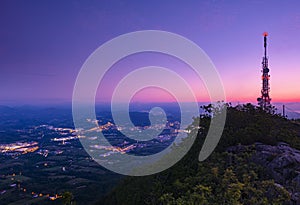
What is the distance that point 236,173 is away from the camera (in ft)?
23.2

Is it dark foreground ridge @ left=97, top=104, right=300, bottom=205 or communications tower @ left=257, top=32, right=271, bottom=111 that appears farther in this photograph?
communications tower @ left=257, top=32, right=271, bottom=111

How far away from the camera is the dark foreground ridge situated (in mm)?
5531

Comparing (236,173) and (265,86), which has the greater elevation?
(265,86)

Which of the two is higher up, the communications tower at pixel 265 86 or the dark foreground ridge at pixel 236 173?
the communications tower at pixel 265 86

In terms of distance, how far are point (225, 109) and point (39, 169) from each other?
45.3 metres

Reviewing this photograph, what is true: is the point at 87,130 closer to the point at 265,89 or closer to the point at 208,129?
the point at 265,89

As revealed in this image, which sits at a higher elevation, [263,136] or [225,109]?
[225,109]

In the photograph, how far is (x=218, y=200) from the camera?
545 centimetres

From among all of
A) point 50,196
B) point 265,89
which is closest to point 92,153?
point 50,196

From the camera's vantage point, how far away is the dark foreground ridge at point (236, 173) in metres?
5.53

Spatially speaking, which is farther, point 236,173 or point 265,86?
point 265,86

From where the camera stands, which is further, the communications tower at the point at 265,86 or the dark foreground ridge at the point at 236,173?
the communications tower at the point at 265,86

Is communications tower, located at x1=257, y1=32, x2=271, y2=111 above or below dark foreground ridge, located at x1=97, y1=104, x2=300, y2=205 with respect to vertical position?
above

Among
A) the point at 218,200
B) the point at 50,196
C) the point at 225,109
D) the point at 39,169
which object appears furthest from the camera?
the point at 39,169
